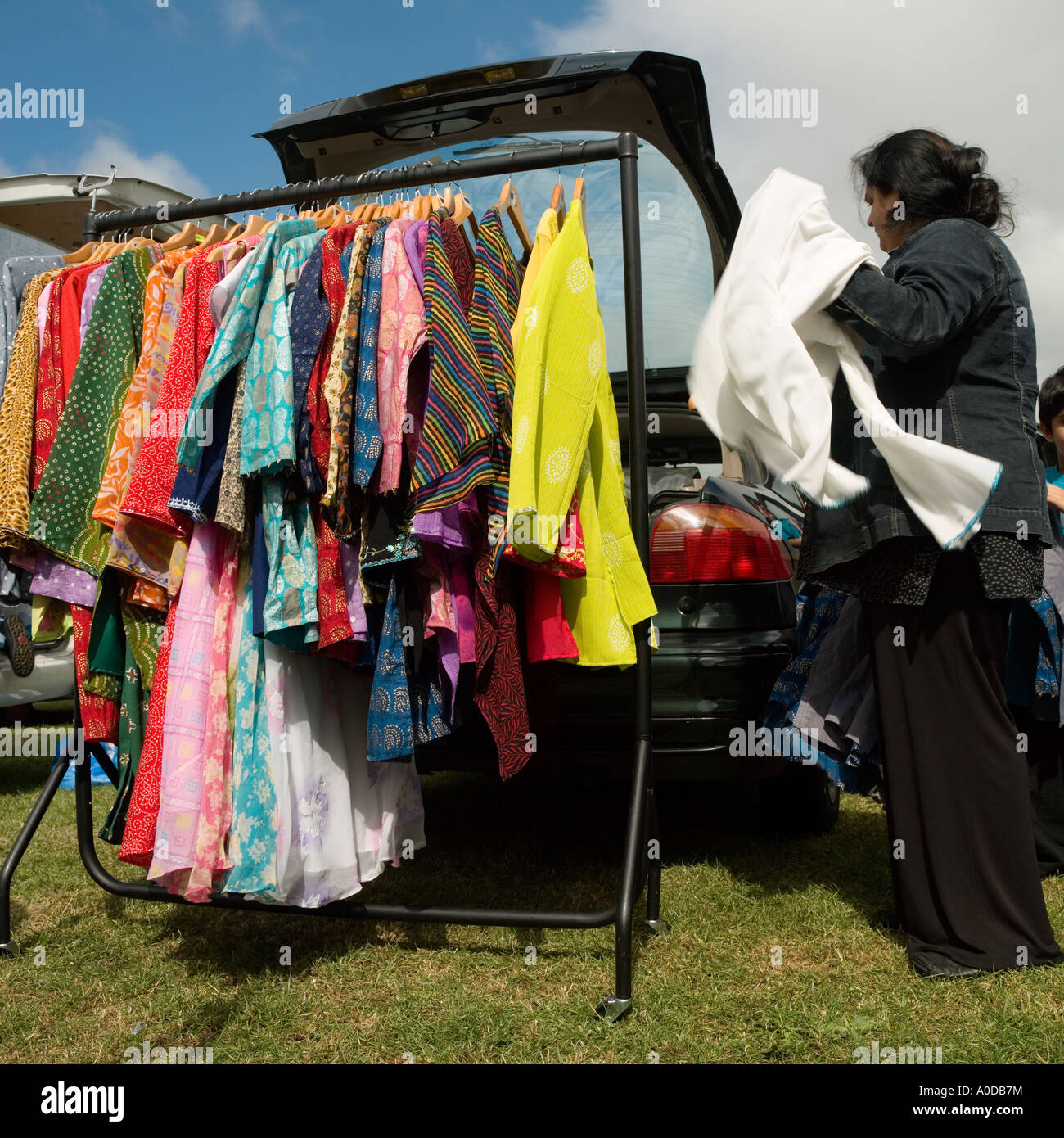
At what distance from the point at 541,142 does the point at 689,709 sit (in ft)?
6.22

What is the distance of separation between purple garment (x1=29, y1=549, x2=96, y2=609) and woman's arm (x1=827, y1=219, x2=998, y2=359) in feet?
6.34

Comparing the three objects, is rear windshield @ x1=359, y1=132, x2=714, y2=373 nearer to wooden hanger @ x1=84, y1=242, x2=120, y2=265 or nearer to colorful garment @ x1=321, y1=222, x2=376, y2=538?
colorful garment @ x1=321, y1=222, x2=376, y2=538

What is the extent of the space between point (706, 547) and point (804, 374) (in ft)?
2.70

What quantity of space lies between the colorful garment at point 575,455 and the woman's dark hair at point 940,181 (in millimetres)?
845

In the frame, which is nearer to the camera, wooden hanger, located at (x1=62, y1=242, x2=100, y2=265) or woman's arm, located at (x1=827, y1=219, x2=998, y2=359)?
woman's arm, located at (x1=827, y1=219, x2=998, y2=359)

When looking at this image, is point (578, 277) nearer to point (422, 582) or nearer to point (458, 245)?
point (458, 245)

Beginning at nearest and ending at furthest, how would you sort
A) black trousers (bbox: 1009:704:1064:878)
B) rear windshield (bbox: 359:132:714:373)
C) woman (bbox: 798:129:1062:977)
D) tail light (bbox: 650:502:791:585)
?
woman (bbox: 798:129:1062:977), tail light (bbox: 650:502:791:585), rear windshield (bbox: 359:132:714:373), black trousers (bbox: 1009:704:1064:878)

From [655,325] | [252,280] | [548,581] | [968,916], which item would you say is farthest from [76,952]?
[655,325]

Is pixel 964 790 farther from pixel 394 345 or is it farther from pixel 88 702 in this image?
pixel 88 702

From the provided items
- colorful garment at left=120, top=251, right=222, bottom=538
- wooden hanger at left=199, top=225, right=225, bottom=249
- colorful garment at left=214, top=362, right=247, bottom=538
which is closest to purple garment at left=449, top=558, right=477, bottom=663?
colorful garment at left=214, top=362, right=247, bottom=538

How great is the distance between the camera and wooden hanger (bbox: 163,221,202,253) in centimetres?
265

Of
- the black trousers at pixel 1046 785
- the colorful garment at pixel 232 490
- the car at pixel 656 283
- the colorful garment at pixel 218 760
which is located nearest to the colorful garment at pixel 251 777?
the colorful garment at pixel 218 760

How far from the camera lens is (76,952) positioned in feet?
8.87

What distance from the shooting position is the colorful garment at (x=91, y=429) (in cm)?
243
